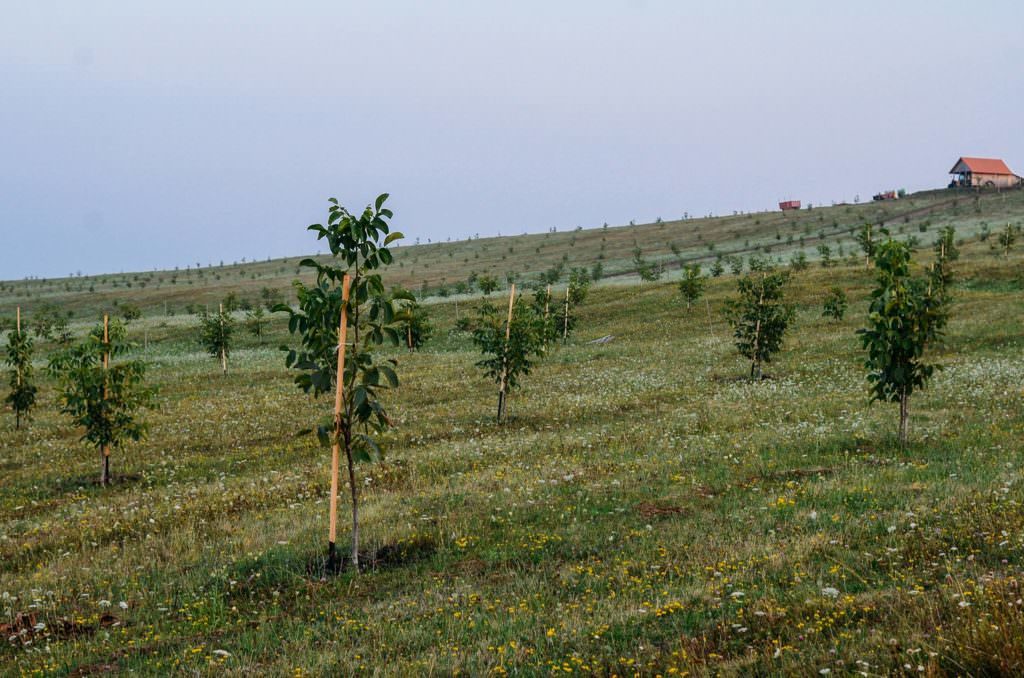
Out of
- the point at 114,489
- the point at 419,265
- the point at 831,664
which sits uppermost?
the point at 419,265

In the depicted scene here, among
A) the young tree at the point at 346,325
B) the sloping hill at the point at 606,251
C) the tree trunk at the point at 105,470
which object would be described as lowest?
the tree trunk at the point at 105,470

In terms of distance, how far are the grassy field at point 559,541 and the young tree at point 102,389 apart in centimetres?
123

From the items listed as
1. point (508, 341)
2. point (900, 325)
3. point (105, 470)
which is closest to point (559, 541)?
point (900, 325)

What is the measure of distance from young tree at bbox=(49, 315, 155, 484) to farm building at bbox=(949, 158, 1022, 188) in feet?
502

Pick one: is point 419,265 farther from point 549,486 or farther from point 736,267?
point 549,486

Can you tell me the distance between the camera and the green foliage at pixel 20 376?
25609mm

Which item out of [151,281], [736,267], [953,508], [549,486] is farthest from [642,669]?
[151,281]

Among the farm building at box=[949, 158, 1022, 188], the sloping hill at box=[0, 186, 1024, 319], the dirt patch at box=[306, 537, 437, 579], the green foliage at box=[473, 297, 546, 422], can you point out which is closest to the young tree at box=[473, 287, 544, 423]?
the green foliage at box=[473, 297, 546, 422]

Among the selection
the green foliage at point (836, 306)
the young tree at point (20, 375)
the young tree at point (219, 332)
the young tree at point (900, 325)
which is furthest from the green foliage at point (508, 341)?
the green foliage at point (836, 306)

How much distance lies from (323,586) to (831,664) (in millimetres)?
6111

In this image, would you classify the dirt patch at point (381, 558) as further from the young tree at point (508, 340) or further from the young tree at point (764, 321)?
the young tree at point (764, 321)

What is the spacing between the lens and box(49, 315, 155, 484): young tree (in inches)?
654

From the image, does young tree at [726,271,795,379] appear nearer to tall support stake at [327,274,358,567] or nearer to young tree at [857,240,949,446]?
young tree at [857,240,949,446]

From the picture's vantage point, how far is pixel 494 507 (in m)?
12.2
